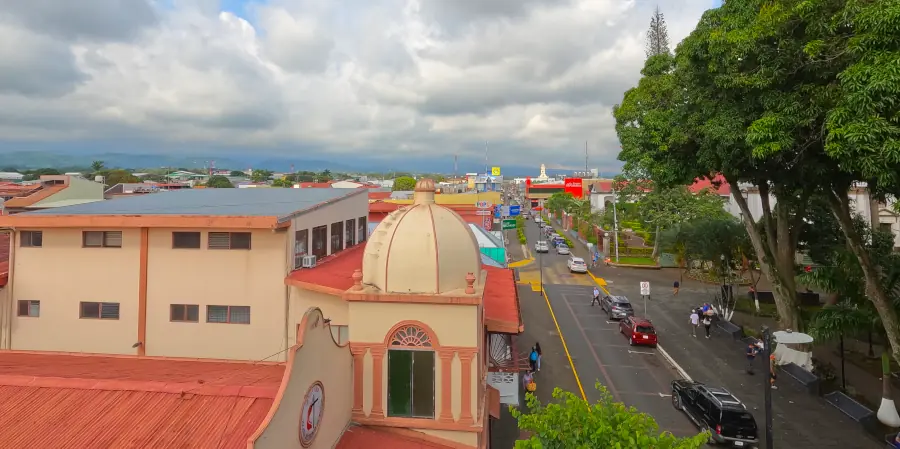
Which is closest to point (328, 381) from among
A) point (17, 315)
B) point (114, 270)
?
point (114, 270)

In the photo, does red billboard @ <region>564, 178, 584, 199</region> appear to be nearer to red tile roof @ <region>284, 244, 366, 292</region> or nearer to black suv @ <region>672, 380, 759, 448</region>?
black suv @ <region>672, 380, 759, 448</region>

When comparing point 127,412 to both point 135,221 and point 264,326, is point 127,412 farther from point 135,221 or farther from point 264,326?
point 135,221

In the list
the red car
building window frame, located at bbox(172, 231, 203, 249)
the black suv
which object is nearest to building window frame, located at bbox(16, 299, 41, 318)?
building window frame, located at bbox(172, 231, 203, 249)

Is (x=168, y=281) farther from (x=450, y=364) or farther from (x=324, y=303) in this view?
(x=450, y=364)

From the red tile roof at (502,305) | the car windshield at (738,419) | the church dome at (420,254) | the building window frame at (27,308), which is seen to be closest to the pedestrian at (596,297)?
the red tile roof at (502,305)

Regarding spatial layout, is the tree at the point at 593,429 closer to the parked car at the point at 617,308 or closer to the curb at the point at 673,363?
the curb at the point at 673,363
